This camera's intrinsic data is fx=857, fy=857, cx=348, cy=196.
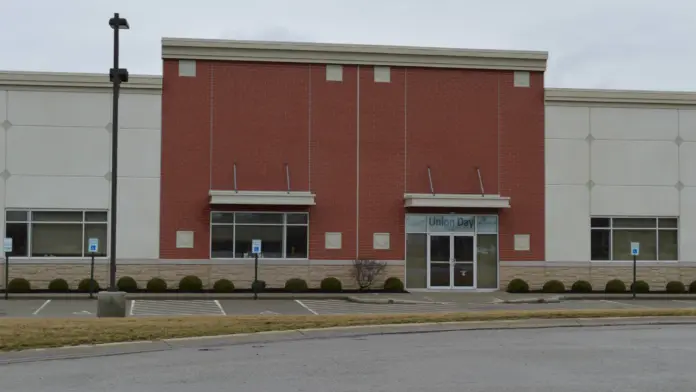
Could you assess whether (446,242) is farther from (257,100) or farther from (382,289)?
(257,100)

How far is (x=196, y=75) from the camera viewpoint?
31.2 meters

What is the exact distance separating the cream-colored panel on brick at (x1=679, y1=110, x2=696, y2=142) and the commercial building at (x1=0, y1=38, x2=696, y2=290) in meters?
0.08

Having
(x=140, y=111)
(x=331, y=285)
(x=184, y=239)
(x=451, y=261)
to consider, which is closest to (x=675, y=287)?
(x=451, y=261)

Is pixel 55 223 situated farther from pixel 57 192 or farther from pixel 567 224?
pixel 567 224

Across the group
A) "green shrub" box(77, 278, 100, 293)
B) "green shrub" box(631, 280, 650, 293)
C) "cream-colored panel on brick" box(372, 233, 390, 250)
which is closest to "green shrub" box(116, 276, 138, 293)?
"green shrub" box(77, 278, 100, 293)

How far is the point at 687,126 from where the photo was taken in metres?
33.5

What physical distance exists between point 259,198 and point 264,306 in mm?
5469

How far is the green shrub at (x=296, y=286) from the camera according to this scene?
3022cm

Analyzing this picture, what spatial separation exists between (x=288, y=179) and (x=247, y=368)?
62.3 feet

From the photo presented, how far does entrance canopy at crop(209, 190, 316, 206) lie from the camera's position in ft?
99.2

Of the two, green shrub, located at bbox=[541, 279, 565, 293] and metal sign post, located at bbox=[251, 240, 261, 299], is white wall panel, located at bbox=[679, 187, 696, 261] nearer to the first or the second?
green shrub, located at bbox=[541, 279, 565, 293]

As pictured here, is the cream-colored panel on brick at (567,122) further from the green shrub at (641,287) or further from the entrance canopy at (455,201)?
the green shrub at (641,287)

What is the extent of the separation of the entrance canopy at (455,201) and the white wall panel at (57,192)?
11.0 metres

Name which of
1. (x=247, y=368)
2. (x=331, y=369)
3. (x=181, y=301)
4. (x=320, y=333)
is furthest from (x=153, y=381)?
(x=181, y=301)
